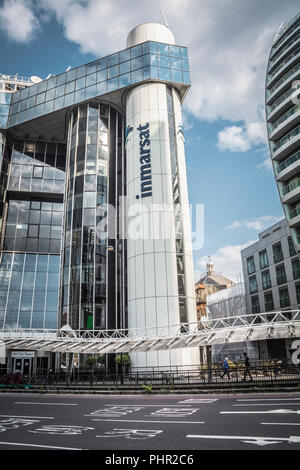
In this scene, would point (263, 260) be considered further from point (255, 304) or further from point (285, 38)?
point (285, 38)

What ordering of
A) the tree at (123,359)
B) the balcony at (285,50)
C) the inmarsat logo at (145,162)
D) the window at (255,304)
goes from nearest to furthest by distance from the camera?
the tree at (123,359)
the inmarsat logo at (145,162)
the balcony at (285,50)
the window at (255,304)

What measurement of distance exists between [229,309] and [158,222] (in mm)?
36835

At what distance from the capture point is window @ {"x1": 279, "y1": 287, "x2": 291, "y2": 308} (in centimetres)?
4806

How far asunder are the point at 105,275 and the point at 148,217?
Answer: 936 centimetres

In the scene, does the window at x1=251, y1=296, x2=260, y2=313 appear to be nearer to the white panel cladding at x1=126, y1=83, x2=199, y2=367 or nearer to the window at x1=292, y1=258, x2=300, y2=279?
the window at x1=292, y1=258, x2=300, y2=279

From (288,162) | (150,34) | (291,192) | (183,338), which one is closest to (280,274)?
(291,192)

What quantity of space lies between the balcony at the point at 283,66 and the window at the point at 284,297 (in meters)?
30.3

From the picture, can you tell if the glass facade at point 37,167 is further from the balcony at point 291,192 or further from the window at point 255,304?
the window at point 255,304

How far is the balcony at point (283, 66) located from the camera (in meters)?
46.0

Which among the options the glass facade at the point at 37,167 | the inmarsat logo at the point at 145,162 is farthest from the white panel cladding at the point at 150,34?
the glass facade at the point at 37,167

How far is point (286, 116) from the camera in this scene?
147 feet

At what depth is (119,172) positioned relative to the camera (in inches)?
1818
